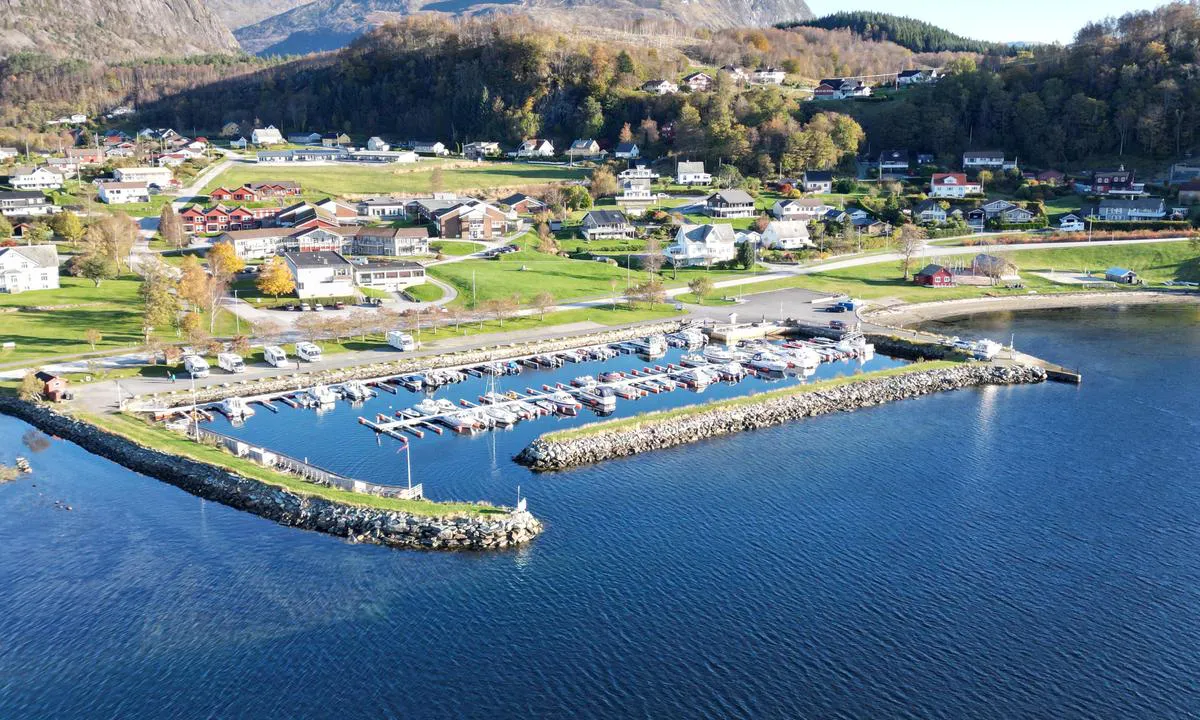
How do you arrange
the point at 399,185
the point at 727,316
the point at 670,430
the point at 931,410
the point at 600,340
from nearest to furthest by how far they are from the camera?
the point at 670,430
the point at 931,410
the point at 600,340
the point at 727,316
the point at 399,185

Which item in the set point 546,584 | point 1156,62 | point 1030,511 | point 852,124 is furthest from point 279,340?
point 1156,62

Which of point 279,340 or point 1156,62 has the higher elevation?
point 1156,62

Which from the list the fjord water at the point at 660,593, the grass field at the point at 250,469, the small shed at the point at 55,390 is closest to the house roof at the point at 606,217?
the fjord water at the point at 660,593

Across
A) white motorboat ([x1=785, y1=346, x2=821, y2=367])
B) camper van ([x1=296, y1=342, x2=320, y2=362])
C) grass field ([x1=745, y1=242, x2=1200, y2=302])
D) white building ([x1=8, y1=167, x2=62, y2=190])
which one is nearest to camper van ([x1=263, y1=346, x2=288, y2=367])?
camper van ([x1=296, y1=342, x2=320, y2=362])

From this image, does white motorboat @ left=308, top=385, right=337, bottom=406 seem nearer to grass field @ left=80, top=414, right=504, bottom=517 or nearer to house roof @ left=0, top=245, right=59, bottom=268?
grass field @ left=80, top=414, right=504, bottom=517

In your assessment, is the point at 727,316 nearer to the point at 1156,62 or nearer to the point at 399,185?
the point at 399,185

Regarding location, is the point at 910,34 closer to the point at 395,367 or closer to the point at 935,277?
the point at 935,277
